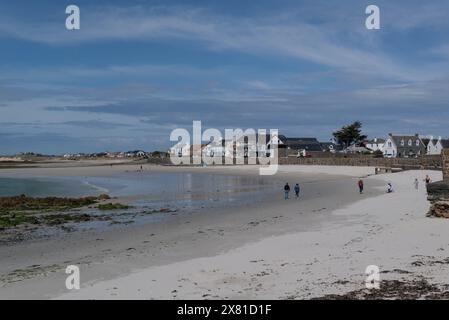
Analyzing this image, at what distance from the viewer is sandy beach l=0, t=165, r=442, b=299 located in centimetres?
969

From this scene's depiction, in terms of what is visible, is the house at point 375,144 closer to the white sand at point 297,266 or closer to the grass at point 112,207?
the grass at point 112,207

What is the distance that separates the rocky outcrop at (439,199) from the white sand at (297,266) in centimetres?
72

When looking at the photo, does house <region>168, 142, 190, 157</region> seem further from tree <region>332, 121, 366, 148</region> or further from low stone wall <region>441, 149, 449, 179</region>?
low stone wall <region>441, 149, 449, 179</region>

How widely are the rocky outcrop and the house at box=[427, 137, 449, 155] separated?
238 ft

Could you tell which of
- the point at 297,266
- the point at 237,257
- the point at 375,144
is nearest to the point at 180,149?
the point at 375,144

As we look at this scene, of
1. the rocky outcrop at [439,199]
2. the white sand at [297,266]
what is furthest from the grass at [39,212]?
the rocky outcrop at [439,199]

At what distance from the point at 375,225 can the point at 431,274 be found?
315 inches

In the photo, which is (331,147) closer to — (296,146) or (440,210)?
(296,146)

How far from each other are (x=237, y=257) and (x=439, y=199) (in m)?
9.43

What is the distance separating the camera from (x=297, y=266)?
1136 cm

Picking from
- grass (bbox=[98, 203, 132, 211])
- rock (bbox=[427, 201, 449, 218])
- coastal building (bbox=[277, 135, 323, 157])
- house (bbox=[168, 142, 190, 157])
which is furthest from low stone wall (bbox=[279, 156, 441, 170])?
house (bbox=[168, 142, 190, 157])

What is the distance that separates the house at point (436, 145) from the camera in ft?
284

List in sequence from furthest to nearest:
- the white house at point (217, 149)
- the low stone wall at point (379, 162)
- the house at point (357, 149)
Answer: the white house at point (217, 149)
the house at point (357, 149)
the low stone wall at point (379, 162)

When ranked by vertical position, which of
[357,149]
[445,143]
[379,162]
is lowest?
[379,162]
